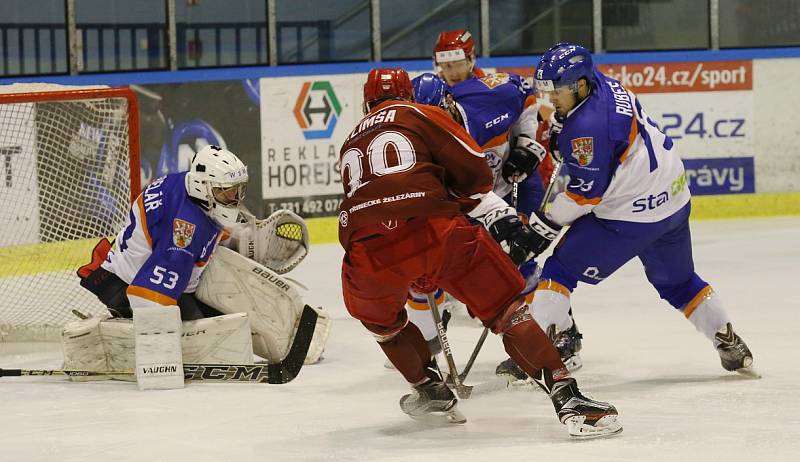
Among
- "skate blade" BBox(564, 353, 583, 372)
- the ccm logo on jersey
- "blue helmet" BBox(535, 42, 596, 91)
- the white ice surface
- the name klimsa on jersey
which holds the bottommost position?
the white ice surface

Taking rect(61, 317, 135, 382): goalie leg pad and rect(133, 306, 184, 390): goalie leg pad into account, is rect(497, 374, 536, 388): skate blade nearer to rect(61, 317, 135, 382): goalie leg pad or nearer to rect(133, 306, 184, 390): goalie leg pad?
rect(133, 306, 184, 390): goalie leg pad

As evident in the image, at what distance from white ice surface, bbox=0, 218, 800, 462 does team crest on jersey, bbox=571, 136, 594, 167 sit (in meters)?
0.71

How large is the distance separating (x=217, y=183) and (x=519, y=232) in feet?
3.90

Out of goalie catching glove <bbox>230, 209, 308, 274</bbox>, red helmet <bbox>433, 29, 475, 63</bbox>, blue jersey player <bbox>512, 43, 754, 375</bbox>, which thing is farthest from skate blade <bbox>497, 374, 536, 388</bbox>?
red helmet <bbox>433, 29, 475, 63</bbox>

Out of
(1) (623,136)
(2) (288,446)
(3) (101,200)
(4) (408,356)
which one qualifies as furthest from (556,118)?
(3) (101,200)

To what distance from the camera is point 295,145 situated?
7.65 meters

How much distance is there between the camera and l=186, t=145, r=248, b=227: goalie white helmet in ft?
14.1

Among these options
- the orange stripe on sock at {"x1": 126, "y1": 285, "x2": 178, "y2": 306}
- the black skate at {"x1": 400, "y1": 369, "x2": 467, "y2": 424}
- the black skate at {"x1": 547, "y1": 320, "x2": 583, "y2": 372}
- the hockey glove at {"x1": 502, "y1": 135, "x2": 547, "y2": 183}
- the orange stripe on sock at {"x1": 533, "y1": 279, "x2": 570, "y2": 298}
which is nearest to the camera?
the black skate at {"x1": 400, "y1": 369, "x2": 467, "y2": 424}

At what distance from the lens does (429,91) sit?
4.21 m

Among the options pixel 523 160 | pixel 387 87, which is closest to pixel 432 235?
pixel 387 87

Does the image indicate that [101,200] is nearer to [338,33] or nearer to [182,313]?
[182,313]

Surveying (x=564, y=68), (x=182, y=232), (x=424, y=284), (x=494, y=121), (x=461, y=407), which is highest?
(x=564, y=68)

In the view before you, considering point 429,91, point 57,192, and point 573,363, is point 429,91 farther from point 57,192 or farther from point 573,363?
point 57,192

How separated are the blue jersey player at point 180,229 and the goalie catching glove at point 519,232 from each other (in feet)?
3.20
